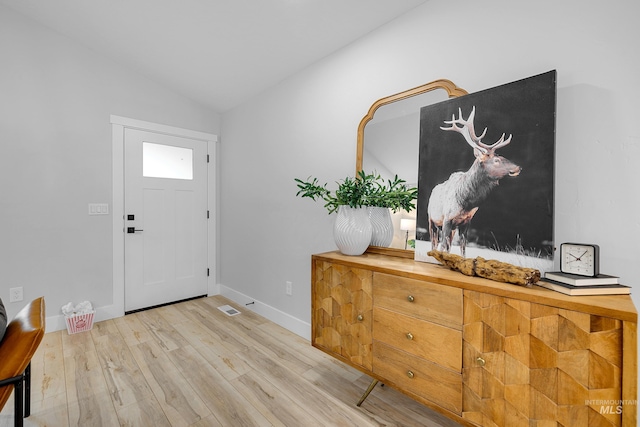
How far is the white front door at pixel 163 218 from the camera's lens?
2941 millimetres

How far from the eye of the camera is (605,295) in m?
0.95

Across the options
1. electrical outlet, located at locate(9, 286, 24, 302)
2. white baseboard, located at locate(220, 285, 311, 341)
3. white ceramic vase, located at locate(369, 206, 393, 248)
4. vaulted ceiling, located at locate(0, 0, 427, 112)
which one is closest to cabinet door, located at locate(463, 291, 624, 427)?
white ceramic vase, located at locate(369, 206, 393, 248)

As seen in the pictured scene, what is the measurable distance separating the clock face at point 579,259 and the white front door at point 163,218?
133 inches

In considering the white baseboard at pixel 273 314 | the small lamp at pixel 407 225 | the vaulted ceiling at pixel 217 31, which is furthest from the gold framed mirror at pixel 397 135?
the white baseboard at pixel 273 314

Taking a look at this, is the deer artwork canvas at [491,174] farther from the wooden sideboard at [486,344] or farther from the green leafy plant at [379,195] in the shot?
the wooden sideboard at [486,344]

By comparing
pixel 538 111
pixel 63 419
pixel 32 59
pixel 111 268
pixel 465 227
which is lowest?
pixel 63 419

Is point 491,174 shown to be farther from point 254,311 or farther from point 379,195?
point 254,311

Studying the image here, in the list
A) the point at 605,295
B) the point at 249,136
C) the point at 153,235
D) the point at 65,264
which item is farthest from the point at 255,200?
the point at 605,295

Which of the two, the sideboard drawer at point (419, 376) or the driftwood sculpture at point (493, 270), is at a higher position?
the driftwood sculpture at point (493, 270)

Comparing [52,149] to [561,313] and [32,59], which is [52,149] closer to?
[32,59]

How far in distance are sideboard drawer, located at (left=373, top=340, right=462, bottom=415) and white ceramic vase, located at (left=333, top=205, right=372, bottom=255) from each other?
53cm

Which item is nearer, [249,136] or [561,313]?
[561,313]

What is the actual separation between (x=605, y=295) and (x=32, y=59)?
4.13m

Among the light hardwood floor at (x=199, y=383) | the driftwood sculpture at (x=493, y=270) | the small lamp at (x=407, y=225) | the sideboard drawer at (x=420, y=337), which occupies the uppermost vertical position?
the small lamp at (x=407, y=225)
